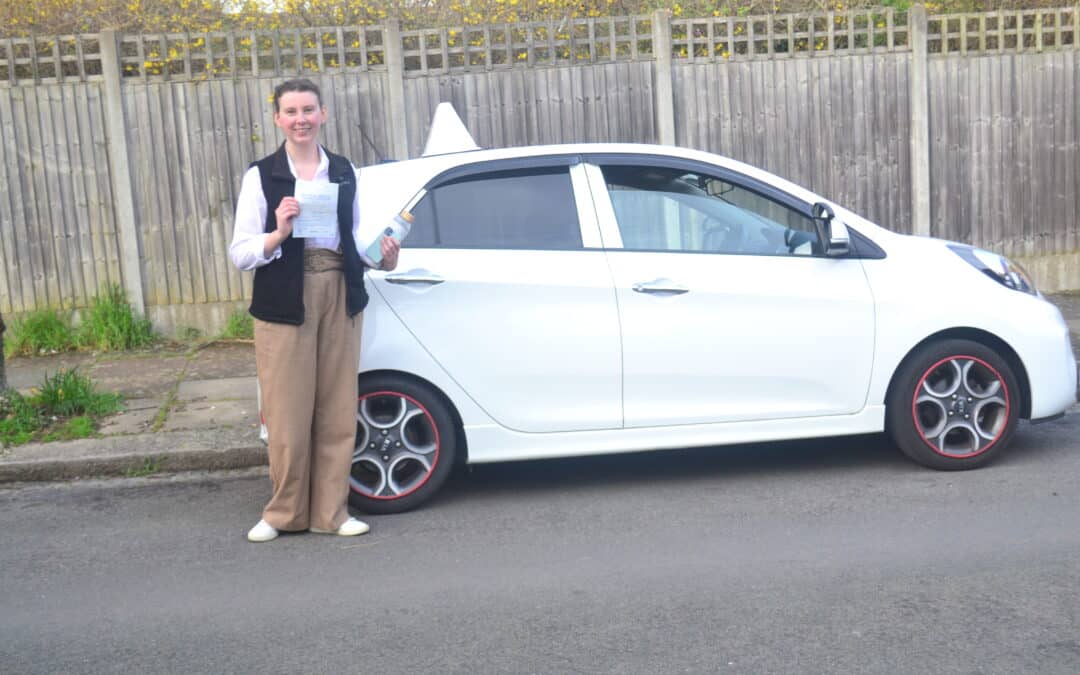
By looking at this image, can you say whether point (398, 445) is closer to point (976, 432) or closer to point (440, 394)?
point (440, 394)

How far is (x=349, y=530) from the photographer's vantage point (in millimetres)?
5770

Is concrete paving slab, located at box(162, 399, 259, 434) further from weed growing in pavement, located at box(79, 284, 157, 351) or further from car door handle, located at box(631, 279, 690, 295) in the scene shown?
car door handle, located at box(631, 279, 690, 295)

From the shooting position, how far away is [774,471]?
662 centimetres

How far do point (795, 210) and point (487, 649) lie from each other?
3.01 m

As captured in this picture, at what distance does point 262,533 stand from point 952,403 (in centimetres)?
347

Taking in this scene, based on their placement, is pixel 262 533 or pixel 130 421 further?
pixel 130 421

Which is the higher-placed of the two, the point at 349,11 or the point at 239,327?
the point at 349,11

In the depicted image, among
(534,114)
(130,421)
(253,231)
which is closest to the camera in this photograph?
(253,231)

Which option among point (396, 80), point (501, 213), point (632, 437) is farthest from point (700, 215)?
point (396, 80)

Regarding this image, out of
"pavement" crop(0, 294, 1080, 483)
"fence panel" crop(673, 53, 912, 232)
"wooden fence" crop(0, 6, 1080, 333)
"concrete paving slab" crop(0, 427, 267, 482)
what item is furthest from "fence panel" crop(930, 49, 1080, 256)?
"concrete paving slab" crop(0, 427, 267, 482)

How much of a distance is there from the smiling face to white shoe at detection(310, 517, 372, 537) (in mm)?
1755

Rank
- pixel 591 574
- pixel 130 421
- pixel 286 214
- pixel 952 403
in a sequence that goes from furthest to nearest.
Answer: pixel 130 421 < pixel 952 403 < pixel 286 214 < pixel 591 574

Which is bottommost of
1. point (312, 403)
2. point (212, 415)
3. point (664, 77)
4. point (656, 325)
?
point (212, 415)

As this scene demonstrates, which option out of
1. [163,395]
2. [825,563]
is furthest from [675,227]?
[163,395]
